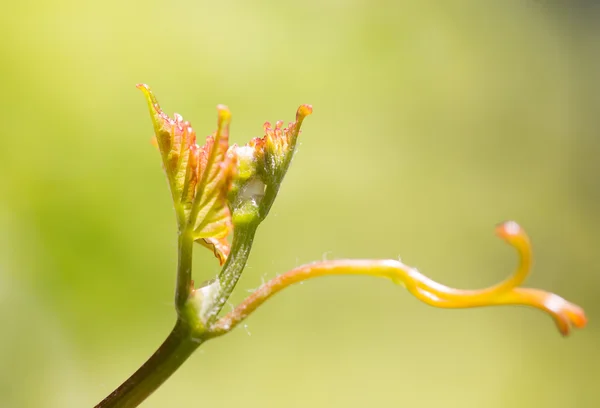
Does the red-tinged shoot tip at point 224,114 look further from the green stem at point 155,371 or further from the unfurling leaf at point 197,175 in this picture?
the green stem at point 155,371

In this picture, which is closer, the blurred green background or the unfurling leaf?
the unfurling leaf

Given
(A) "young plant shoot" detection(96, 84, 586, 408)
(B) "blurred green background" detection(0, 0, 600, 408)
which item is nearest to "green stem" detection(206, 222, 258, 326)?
(A) "young plant shoot" detection(96, 84, 586, 408)

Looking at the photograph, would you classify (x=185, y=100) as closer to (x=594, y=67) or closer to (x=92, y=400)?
(x=92, y=400)

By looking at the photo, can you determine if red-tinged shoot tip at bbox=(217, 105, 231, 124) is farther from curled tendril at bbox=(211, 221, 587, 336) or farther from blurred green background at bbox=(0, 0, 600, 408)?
blurred green background at bbox=(0, 0, 600, 408)

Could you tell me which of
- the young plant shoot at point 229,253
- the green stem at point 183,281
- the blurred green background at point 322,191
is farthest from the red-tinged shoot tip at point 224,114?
the blurred green background at point 322,191

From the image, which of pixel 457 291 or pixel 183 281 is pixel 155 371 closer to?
pixel 183 281

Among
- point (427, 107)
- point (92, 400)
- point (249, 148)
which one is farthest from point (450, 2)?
point (249, 148)

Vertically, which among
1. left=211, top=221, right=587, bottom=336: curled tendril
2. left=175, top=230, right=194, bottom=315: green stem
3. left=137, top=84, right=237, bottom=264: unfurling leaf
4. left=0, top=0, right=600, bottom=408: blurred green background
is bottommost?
left=0, top=0, right=600, bottom=408: blurred green background
